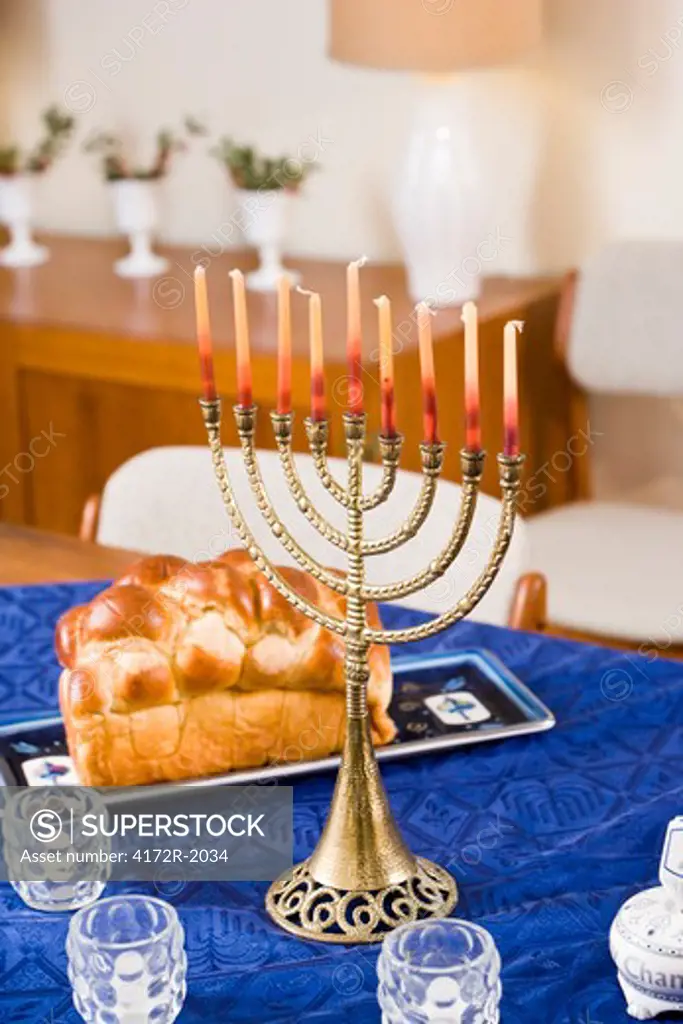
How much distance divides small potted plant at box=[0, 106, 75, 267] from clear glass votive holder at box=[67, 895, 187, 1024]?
2.71 metres

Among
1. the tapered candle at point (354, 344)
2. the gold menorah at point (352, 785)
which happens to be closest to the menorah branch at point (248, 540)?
the gold menorah at point (352, 785)

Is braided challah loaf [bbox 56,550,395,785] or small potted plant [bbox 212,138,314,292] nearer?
braided challah loaf [bbox 56,550,395,785]

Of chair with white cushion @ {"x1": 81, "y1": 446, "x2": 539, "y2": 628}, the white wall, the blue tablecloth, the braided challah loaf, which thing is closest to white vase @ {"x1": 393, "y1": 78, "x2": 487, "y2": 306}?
the white wall

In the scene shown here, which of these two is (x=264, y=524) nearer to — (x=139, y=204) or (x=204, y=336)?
(x=204, y=336)

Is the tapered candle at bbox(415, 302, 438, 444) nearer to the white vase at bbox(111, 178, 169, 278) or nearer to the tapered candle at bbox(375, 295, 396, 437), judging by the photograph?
the tapered candle at bbox(375, 295, 396, 437)

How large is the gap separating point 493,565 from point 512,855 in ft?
0.97

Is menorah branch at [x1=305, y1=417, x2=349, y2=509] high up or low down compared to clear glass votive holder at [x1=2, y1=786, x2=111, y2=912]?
up

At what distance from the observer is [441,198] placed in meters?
3.13

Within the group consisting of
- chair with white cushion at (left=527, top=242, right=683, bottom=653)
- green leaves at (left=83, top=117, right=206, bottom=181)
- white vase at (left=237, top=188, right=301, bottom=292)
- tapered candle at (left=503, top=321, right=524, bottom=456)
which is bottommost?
chair with white cushion at (left=527, top=242, right=683, bottom=653)

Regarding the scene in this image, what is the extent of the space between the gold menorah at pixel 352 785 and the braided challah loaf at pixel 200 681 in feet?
0.56

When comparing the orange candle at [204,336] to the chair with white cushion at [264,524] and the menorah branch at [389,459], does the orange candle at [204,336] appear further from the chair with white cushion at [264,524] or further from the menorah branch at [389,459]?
the chair with white cushion at [264,524]

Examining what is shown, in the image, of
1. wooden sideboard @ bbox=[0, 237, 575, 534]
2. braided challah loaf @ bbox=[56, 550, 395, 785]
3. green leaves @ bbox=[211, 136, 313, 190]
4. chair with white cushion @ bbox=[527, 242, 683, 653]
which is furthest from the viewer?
green leaves @ bbox=[211, 136, 313, 190]

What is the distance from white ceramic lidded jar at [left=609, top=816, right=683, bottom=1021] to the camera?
3.67ft

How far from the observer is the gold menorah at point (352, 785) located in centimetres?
120
